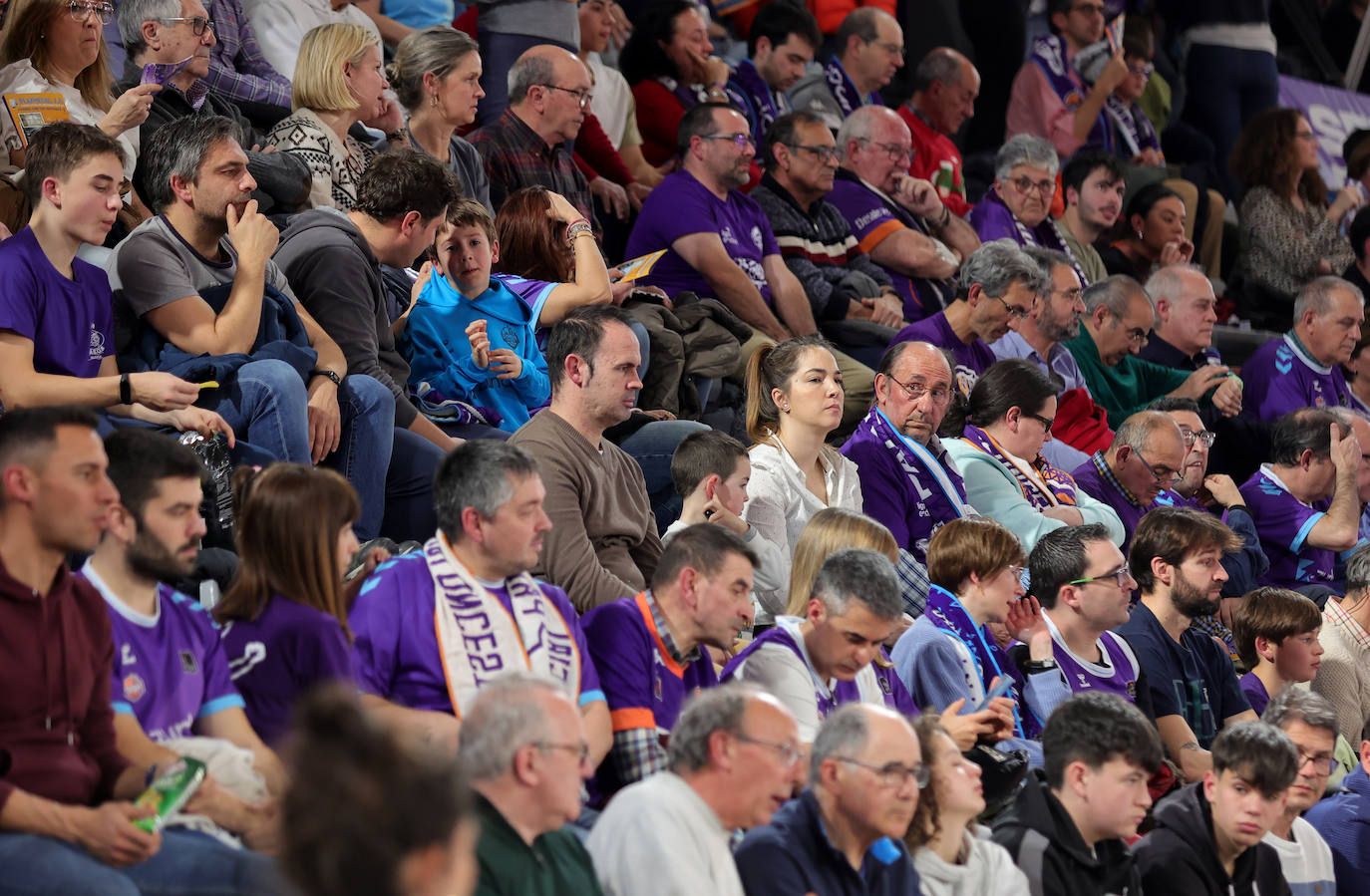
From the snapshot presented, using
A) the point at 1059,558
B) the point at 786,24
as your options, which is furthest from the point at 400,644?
the point at 786,24

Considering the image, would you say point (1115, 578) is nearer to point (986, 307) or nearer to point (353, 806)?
point (986, 307)

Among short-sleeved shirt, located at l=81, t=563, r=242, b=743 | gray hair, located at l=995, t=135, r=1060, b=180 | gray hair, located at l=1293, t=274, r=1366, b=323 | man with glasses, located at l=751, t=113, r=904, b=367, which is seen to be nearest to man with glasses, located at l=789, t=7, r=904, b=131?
gray hair, located at l=995, t=135, r=1060, b=180

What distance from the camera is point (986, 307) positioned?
20.4 ft

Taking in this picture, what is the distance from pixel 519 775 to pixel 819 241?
4448 millimetres

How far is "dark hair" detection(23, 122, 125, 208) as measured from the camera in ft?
12.3

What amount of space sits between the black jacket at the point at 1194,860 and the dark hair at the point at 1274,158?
5281 millimetres

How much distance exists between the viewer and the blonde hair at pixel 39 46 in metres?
4.54

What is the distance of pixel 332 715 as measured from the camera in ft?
5.04

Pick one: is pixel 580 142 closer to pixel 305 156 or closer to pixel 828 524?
pixel 305 156

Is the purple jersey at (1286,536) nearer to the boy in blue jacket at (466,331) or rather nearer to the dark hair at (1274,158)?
the dark hair at (1274,158)

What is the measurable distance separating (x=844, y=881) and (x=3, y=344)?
210 cm

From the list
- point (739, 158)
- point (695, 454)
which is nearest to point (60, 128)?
point (695, 454)

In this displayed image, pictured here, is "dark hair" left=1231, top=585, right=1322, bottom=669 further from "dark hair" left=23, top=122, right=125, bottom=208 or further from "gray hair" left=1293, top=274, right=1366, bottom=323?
"dark hair" left=23, top=122, right=125, bottom=208

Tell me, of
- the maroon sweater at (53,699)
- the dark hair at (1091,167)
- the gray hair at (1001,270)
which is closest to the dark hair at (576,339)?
the maroon sweater at (53,699)
